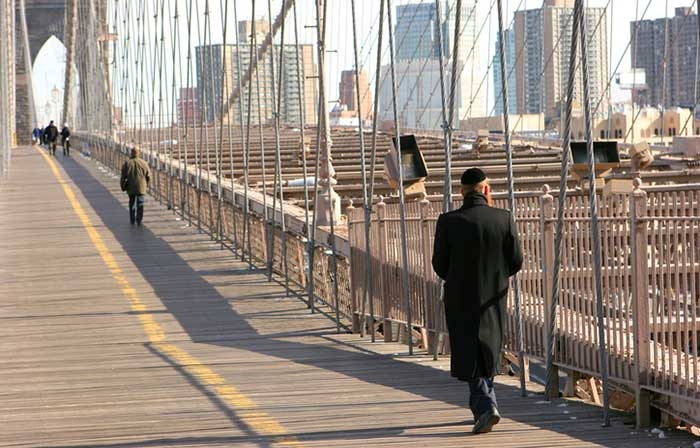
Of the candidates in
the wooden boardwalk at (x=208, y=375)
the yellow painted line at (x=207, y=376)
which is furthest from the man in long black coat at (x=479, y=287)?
the yellow painted line at (x=207, y=376)

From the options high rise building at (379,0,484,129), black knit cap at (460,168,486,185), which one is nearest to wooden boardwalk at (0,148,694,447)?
black knit cap at (460,168,486,185)

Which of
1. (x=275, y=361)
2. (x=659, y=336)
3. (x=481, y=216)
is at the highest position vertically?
(x=481, y=216)

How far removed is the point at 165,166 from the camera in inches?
1335

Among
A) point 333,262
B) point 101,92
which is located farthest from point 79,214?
point 101,92

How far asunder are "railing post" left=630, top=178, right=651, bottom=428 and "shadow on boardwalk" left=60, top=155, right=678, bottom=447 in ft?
0.62

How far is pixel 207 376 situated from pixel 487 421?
328 cm

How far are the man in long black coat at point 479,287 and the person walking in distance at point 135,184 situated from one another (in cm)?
1861

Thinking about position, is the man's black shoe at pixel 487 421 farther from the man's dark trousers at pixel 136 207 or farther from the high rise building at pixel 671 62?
the high rise building at pixel 671 62

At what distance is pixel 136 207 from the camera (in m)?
26.1

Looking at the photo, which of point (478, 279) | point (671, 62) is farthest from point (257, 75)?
point (478, 279)

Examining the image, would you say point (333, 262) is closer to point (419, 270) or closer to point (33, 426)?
point (419, 270)

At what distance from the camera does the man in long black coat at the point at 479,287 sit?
754 centimetres

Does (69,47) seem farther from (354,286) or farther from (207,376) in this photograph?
(207,376)

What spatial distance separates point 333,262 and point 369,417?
6150mm
